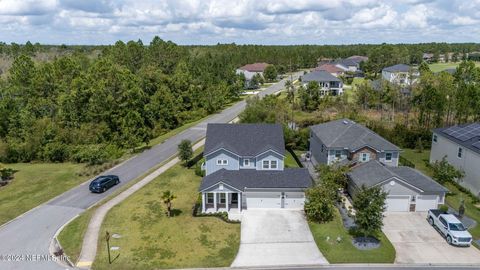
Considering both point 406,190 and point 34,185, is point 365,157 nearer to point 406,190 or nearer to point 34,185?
point 406,190

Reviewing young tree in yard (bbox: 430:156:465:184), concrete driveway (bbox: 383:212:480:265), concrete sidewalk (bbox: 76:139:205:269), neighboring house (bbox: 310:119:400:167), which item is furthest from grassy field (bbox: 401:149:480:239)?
concrete sidewalk (bbox: 76:139:205:269)

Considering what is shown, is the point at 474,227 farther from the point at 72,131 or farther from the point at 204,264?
the point at 72,131

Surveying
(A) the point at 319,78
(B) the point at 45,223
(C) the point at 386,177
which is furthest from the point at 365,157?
(A) the point at 319,78

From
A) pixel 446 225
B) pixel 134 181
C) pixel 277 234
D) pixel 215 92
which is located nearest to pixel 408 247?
pixel 446 225

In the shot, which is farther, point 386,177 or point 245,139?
point 245,139

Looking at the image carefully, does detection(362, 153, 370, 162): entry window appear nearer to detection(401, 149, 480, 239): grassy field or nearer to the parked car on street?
detection(401, 149, 480, 239): grassy field
